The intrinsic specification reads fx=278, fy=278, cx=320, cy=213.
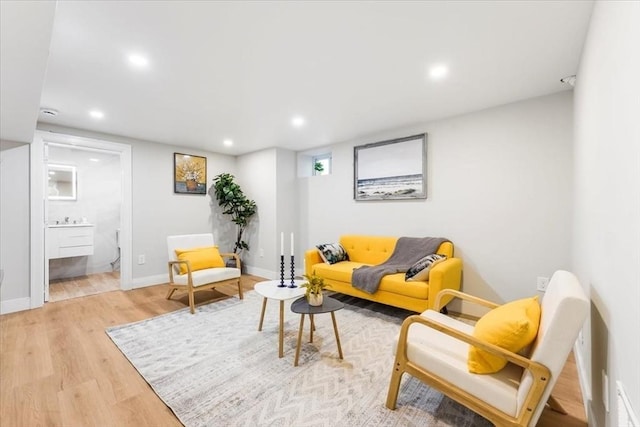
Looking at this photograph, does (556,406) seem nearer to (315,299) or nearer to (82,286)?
(315,299)

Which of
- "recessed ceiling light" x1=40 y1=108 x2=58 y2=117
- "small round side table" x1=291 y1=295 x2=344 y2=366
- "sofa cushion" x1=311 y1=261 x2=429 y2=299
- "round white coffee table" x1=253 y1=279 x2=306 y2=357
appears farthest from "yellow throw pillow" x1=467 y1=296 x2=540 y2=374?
"recessed ceiling light" x1=40 y1=108 x2=58 y2=117

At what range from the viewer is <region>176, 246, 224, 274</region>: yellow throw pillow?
11.4ft

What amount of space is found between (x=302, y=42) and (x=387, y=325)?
2632 millimetres

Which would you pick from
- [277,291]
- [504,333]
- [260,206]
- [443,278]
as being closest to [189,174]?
[260,206]

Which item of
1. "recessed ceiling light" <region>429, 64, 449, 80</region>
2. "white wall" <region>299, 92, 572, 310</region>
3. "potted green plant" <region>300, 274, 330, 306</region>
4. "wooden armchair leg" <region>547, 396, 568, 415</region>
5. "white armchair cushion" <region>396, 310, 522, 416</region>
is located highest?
"recessed ceiling light" <region>429, 64, 449, 80</region>

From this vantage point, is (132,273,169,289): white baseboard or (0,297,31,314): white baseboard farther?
(132,273,169,289): white baseboard

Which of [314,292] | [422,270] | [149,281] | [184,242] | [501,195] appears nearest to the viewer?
[314,292]

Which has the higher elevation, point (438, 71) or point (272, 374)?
point (438, 71)

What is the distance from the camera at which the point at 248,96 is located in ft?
9.04

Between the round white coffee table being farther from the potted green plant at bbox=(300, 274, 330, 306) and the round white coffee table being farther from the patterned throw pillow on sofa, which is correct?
the patterned throw pillow on sofa

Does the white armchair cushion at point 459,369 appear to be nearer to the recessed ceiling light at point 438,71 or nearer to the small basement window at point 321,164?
the recessed ceiling light at point 438,71

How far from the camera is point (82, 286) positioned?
441 cm

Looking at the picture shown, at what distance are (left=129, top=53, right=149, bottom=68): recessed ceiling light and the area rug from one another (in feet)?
7.55

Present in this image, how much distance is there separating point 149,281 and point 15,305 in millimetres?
1423
